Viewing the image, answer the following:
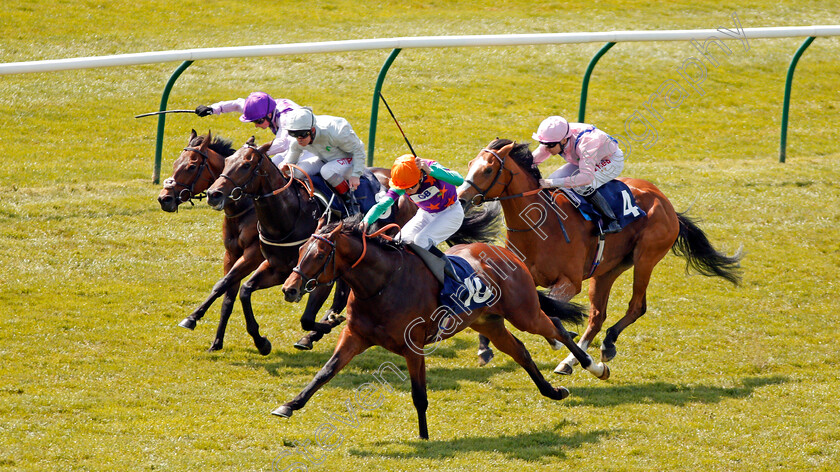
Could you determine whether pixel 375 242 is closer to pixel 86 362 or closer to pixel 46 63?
pixel 86 362

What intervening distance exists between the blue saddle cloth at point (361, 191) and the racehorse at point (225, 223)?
2.05 ft

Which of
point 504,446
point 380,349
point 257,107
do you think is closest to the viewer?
point 504,446

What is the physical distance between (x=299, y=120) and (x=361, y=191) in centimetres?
98

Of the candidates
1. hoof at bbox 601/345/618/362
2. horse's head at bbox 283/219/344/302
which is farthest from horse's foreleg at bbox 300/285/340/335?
hoof at bbox 601/345/618/362

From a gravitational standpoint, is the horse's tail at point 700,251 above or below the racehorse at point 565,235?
below

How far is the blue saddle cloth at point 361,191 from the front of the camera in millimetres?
8195

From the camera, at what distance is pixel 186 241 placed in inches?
419

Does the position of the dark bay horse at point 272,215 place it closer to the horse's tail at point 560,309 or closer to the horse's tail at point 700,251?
the horse's tail at point 560,309

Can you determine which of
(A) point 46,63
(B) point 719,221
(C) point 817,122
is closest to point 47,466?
(A) point 46,63

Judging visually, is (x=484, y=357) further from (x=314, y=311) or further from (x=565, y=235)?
(x=314, y=311)

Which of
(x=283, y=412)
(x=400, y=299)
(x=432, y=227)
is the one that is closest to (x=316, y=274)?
(x=400, y=299)

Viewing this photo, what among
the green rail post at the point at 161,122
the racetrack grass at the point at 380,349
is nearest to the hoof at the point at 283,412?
the racetrack grass at the point at 380,349

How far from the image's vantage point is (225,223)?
8289 mm

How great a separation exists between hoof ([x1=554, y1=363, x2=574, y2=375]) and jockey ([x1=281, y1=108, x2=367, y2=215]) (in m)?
2.19
